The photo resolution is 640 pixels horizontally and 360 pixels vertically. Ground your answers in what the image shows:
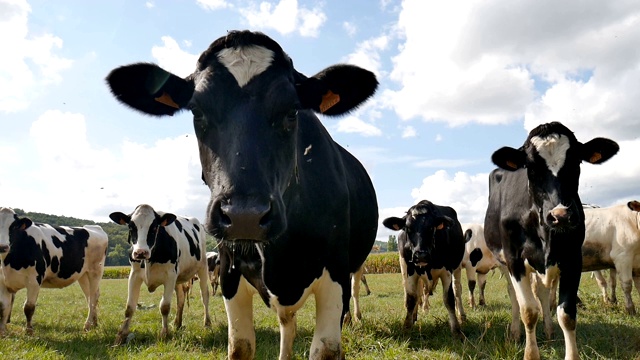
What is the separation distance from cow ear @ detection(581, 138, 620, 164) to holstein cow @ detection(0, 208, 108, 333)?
32.0 feet

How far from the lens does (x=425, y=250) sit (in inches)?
326

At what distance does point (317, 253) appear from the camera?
337cm

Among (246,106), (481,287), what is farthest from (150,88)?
(481,287)

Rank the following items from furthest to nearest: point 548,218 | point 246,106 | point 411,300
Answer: point 411,300 < point 548,218 < point 246,106

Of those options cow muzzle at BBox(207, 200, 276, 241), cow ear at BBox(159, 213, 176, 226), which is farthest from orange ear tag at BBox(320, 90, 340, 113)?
cow ear at BBox(159, 213, 176, 226)

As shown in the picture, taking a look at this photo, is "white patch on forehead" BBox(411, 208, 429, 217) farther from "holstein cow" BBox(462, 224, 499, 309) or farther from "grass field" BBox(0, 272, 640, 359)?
"holstein cow" BBox(462, 224, 499, 309)

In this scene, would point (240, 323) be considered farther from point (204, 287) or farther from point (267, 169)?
point (204, 287)

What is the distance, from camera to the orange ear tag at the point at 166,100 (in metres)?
3.42

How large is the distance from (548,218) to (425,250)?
3.57m

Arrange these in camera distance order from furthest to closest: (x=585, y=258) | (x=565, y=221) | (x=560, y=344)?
1. (x=585, y=258)
2. (x=560, y=344)
3. (x=565, y=221)

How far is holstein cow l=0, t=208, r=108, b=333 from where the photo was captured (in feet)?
33.1

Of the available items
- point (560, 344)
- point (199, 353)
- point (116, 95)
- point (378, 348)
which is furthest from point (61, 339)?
point (560, 344)

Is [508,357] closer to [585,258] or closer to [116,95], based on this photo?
[116,95]

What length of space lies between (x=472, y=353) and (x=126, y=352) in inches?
186
